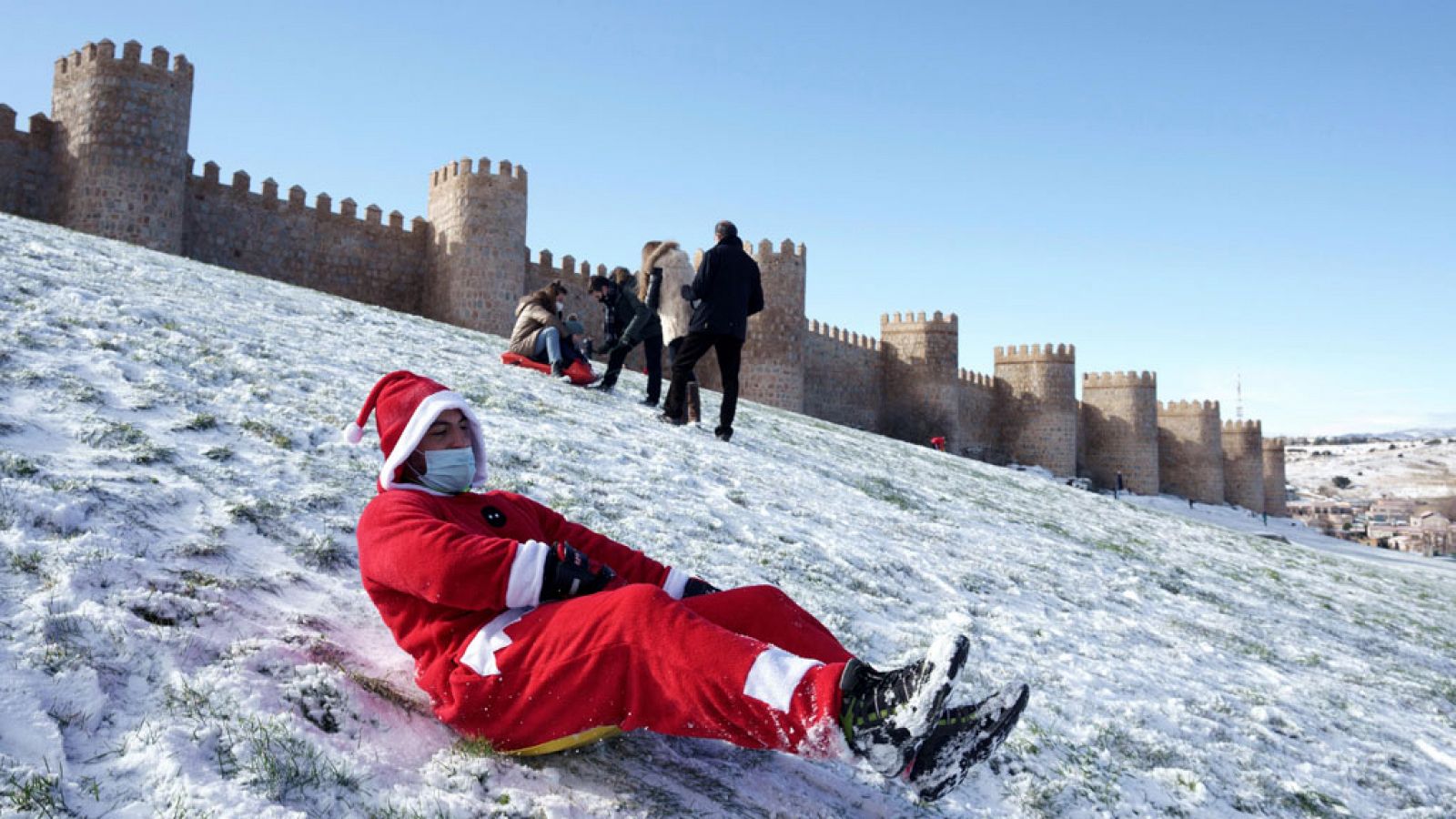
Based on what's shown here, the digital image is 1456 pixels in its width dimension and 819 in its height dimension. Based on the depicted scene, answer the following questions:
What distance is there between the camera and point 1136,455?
45094mm

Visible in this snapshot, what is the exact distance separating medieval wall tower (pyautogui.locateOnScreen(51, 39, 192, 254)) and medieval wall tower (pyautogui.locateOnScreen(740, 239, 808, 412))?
16753 mm

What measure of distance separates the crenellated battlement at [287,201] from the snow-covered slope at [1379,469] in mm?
113926

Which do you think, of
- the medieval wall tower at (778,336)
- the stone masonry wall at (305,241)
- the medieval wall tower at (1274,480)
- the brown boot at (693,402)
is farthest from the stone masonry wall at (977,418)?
the brown boot at (693,402)

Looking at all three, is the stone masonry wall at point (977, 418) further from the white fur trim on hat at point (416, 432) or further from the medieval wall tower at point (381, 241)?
the white fur trim on hat at point (416, 432)

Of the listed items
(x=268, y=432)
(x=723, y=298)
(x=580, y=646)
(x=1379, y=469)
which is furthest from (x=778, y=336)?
(x=1379, y=469)

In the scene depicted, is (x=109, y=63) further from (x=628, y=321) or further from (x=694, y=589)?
(x=694, y=589)

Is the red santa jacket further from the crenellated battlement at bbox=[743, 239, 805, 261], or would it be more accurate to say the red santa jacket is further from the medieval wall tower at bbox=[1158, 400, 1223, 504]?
the medieval wall tower at bbox=[1158, 400, 1223, 504]

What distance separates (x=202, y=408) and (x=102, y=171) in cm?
1674

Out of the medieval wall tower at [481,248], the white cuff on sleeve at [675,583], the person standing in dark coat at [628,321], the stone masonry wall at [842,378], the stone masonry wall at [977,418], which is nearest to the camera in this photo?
the white cuff on sleeve at [675,583]

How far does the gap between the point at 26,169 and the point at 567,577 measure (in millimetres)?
21634

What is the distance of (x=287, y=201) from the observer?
22.2 metres

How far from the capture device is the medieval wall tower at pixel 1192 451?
47188 mm

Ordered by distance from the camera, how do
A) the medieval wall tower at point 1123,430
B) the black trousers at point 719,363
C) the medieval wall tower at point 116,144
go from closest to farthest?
the black trousers at point 719,363 → the medieval wall tower at point 116,144 → the medieval wall tower at point 1123,430

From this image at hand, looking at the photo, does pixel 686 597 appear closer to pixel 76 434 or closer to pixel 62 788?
pixel 62 788
